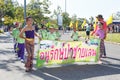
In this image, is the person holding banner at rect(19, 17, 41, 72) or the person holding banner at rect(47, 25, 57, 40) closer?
the person holding banner at rect(19, 17, 41, 72)

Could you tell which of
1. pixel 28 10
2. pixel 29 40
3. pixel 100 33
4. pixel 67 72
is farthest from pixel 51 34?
pixel 28 10

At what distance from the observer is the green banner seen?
1144 cm

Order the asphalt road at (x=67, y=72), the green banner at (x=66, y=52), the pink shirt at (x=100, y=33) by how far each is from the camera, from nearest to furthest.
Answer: the asphalt road at (x=67, y=72), the green banner at (x=66, y=52), the pink shirt at (x=100, y=33)

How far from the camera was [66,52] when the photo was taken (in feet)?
39.5

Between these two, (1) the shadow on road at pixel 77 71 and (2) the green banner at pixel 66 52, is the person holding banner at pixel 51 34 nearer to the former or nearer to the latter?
(2) the green banner at pixel 66 52

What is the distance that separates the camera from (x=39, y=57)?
11.3 meters

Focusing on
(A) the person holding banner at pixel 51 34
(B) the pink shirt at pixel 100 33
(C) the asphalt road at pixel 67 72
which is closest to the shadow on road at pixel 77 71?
(C) the asphalt road at pixel 67 72

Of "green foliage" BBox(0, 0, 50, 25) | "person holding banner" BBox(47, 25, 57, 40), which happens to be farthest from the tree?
"person holding banner" BBox(47, 25, 57, 40)

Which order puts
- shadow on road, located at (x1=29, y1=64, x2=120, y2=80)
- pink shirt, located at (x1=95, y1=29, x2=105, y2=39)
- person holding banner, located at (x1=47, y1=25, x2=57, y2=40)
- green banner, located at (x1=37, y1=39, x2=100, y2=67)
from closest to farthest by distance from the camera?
shadow on road, located at (x1=29, y1=64, x2=120, y2=80) < green banner, located at (x1=37, y1=39, x2=100, y2=67) < pink shirt, located at (x1=95, y1=29, x2=105, y2=39) < person holding banner, located at (x1=47, y1=25, x2=57, y2=40)

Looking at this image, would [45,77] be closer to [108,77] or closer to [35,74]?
A: [35,74]

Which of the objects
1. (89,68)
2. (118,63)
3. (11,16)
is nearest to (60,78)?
(89,68)

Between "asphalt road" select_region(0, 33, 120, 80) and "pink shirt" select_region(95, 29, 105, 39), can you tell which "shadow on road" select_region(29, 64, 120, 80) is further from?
"pink shirt" select_region(95, 29, 105, 39)

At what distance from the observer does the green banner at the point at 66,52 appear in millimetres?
11438

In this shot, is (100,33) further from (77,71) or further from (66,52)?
(77,71)
